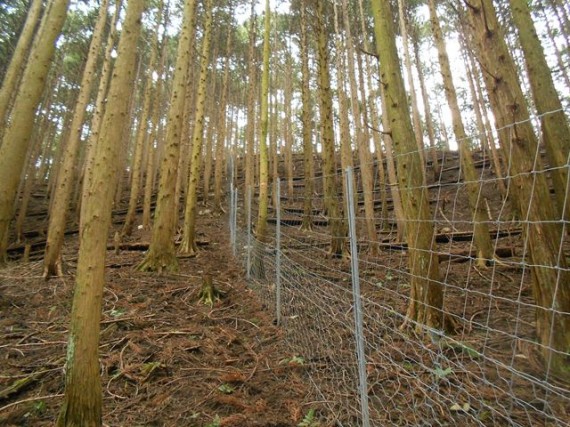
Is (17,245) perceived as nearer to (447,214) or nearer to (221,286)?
(221,286)

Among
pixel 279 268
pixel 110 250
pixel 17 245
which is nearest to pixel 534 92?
pixel 279 268

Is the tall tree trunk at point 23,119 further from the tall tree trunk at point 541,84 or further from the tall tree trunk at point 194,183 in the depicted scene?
the tall tree trunk at point 541,84

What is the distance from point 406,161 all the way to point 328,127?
4.73 metres

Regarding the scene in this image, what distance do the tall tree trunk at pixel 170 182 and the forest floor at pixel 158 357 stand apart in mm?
542

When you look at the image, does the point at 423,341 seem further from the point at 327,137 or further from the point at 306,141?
the point at 306,141

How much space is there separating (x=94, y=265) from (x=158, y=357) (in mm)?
1666

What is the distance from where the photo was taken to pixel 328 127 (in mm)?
7871

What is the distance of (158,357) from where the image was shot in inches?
133

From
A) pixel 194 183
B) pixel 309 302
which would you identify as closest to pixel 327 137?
pixel 194 183

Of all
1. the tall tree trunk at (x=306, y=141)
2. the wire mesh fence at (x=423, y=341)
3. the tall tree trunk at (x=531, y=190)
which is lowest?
the wire mesh fence at (x=423, y=341)

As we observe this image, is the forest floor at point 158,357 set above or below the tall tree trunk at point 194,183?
below

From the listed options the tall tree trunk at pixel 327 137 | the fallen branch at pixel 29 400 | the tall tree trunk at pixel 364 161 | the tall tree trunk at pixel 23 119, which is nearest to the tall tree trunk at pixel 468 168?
the tall tree trunk at pixel 364 161

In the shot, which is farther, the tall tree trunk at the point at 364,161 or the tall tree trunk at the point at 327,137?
the tall tree trunk at the point at 327,137

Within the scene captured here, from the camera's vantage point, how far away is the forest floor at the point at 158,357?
8.42 feet
